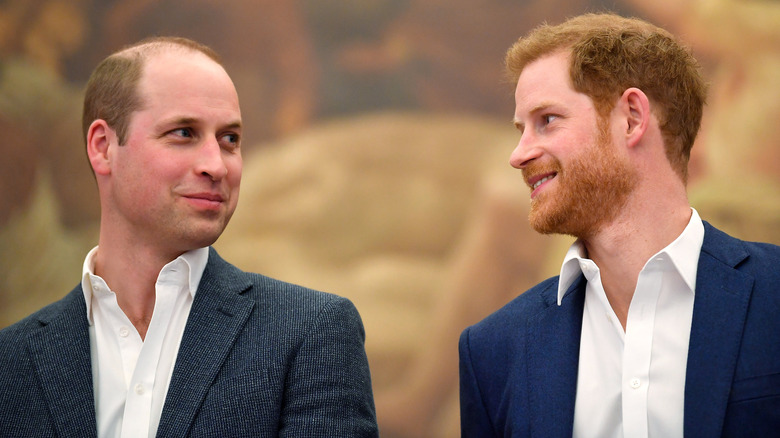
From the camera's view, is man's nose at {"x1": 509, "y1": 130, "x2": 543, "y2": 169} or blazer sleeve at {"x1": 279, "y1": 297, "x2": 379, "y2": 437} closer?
blazer sleeve at {"x1": 279, "y1": 297, "x2": 379, "y2": 437}

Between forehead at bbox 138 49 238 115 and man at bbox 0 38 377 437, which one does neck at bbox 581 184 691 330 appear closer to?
man at bbox 0 38 377 437

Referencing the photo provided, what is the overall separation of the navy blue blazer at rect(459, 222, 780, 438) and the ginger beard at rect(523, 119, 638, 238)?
0.24 m

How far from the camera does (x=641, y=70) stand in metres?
2.49

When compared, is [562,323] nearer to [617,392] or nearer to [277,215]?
[617,392]

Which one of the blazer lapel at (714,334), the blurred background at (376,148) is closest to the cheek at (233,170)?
the blazer lapel at (714,334)

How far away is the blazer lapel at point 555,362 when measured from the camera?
7.44 feet

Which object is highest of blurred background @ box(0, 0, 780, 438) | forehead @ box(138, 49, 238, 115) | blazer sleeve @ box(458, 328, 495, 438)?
blurred background @ box(0, 0, 780, 438)

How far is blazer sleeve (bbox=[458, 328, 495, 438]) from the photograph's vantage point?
2.56m

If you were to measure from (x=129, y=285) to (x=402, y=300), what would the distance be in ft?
11.6

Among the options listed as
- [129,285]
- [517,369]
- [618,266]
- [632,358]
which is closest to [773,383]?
[632,358]

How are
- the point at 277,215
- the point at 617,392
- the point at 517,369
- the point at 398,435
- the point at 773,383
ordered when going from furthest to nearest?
the point at 277,215, the point at 398,435, the point at 517,369, the point at 617,392, the point at 773,383

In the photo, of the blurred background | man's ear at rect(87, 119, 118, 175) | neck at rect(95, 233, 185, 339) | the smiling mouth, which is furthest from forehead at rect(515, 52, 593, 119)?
the blurred background

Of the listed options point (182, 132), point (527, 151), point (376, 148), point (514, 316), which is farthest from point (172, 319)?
point (376, 148)

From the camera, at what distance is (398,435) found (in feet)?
18.4
